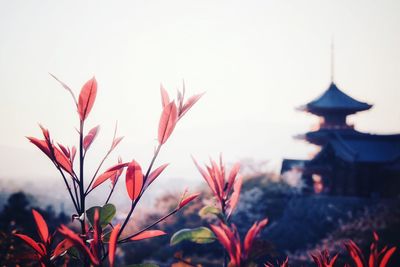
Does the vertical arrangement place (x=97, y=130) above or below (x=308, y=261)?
above

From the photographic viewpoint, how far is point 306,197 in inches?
602

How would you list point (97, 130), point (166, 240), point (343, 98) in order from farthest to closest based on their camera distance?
point (343, 98) → point (166, 240) → point (97, 130)

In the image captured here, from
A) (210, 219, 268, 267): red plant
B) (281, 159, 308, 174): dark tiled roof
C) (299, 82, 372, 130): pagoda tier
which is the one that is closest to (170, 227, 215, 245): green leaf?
(210, 219, 268, 267): red plant

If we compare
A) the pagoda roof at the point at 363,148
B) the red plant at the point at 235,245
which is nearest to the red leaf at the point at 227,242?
the red plant at the point at 235,245

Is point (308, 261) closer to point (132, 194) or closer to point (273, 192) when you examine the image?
point (273, 192)

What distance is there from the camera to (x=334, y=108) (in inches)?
794

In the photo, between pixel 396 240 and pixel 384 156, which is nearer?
pixel 396 240

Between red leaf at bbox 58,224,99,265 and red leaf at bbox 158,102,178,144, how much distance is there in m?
0.30

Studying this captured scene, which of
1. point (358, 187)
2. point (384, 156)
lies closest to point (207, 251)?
point (358, 187)

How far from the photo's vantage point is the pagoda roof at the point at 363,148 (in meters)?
15.5

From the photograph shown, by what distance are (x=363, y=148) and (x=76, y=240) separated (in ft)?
60.0

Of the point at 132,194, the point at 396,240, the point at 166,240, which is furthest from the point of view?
the point at 166,240

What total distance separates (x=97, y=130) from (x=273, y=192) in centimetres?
1541

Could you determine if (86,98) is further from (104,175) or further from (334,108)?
(334,108)
